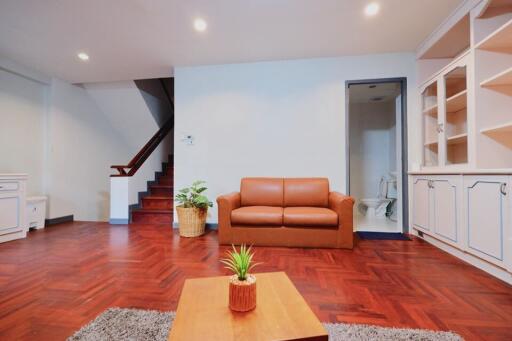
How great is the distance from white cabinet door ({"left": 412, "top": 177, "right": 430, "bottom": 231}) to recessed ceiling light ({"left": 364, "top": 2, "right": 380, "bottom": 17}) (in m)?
2.00

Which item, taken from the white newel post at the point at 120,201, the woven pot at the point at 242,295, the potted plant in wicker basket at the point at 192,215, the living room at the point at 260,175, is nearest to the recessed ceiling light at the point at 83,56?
the living room at the point at 260,175

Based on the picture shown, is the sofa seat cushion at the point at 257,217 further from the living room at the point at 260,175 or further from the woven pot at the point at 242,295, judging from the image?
the woven pot at the point at 242,295

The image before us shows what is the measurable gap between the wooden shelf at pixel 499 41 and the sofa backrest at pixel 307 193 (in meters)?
2.03

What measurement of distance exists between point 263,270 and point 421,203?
7.41 ft

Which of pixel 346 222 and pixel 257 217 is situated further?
pixel 257 217

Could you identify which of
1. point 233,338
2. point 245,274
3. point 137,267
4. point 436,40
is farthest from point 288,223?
point 436,40

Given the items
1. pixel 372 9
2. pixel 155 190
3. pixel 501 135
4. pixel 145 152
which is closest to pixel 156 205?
pixel 155 190

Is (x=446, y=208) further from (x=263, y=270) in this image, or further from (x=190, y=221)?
(x=190, y=221)

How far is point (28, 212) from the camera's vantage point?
354 cm

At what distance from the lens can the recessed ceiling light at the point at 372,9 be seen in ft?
7.80

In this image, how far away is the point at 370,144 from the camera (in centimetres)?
508

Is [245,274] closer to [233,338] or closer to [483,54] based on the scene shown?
[233,338]

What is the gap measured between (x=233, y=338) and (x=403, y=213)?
10.9ft

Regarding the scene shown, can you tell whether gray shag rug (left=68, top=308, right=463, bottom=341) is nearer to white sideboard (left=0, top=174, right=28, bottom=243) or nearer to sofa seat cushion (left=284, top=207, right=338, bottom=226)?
sofa seat cushion (left=284, top=207, right=338, bottom=226)
